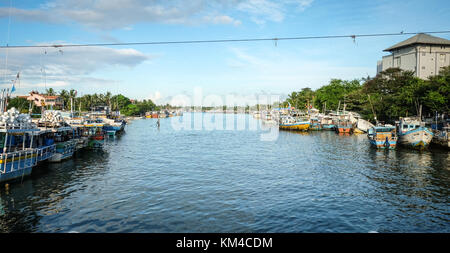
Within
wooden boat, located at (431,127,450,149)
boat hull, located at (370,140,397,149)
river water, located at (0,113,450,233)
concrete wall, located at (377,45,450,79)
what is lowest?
river water, located at (0,113,450,233)

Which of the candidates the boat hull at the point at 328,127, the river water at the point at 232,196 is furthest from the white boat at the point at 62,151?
the boat hull at the point at 328,127

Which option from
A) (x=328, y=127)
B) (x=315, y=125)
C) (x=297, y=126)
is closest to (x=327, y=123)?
(x=328, y=127)

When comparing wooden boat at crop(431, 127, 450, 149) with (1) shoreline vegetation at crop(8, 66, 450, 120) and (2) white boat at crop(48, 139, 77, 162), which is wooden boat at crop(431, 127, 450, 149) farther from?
(2) white boat at crop(48, 139, 77, 162)

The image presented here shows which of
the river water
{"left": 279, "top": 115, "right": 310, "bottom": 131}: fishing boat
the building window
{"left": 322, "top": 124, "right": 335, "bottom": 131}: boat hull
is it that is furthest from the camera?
the building window

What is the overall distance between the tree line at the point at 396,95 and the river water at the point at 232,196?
1897 centimetres

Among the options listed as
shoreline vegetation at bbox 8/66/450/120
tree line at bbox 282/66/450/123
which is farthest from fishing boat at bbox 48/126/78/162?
tree line at bbox 282/66/450/123

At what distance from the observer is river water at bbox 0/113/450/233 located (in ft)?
53.1

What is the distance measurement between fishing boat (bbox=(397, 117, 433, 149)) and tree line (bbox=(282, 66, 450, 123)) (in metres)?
6.56

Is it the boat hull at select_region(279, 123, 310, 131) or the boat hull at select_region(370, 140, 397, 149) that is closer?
the boat hull at select_region(370, 140, 397, 149)

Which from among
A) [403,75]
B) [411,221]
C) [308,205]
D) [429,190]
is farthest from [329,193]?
[403,75]

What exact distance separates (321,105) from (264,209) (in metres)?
113

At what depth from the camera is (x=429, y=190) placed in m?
23.1
